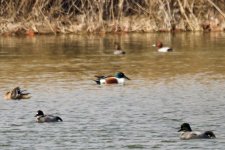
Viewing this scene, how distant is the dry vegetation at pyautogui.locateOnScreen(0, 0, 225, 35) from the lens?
1976 inches

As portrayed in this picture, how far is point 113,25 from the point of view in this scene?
50875 mm

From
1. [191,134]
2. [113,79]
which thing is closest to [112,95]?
[113,79]

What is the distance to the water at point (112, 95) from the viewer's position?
799 inches

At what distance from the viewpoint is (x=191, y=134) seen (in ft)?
64.8

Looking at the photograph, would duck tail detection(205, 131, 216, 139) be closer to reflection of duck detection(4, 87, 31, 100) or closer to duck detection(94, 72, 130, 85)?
reflection of duck detection(4, 87, 31, 100)

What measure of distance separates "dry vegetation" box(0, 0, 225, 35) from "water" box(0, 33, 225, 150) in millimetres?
5763

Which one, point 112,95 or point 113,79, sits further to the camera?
point 113,79

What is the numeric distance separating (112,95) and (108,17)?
24508 millimetres

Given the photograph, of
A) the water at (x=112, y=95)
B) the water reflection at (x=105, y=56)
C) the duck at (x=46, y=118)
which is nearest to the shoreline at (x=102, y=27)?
the water reflection at (x=105, y=56)

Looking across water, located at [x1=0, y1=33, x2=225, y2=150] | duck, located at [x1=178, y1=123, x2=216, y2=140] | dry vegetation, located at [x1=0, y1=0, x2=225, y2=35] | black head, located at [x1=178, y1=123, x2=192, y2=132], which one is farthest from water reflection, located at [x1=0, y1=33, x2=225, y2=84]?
duck, located at [x1=178, y1=123, x2=216, y2=140]

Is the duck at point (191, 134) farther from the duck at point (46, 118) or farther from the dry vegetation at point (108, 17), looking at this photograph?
the dry vegetation at point (108, 17)

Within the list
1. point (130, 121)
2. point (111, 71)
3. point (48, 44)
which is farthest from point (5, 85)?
point (48, 44)

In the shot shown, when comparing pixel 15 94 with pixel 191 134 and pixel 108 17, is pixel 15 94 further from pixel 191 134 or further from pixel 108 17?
pixel 108 17

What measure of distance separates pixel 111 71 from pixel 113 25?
18.0 m
